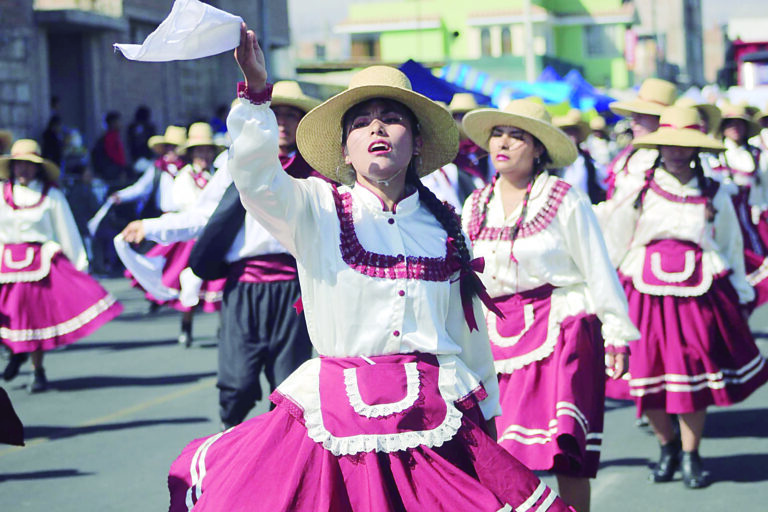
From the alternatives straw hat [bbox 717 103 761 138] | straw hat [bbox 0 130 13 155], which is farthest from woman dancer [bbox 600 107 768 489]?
straw hat [bbox 0 130 13 155]

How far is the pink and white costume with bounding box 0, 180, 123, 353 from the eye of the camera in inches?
390

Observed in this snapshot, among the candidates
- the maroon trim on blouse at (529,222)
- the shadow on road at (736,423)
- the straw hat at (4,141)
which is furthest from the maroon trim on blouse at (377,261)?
the straw hat at (4,141)

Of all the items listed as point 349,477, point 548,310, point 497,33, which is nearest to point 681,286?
point 548,310

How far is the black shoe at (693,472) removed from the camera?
6.79m

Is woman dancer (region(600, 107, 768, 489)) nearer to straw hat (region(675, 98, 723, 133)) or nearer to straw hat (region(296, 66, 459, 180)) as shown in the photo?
straw hat (region(675, 98, 723, 133))

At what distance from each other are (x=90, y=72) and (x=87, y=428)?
18.7 meters

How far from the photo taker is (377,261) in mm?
3867

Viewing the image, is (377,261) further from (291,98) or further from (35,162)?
(35,162)

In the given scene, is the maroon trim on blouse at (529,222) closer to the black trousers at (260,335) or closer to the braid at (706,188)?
the black trousers at (260,335)

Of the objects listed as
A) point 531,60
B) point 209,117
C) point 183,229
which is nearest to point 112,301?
point 183,229

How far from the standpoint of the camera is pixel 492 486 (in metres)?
3.74

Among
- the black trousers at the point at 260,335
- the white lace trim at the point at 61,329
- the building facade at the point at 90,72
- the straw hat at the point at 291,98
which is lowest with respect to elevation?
the white lace trim at the point at 61,329

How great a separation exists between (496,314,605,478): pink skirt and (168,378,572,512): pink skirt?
64.1 inches

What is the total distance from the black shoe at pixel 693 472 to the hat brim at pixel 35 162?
18.6 ft
